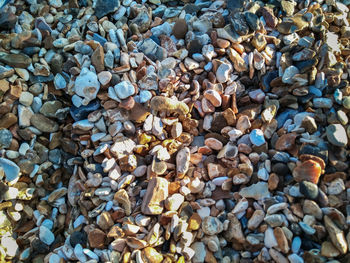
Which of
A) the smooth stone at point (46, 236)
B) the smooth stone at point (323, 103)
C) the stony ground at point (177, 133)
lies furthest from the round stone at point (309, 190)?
the smooth stone at point (46, 236)

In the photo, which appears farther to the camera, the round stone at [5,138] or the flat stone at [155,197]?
the round stone at [5,138]

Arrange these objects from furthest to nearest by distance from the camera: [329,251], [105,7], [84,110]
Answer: [105,7] → [84,110] → [329,251]

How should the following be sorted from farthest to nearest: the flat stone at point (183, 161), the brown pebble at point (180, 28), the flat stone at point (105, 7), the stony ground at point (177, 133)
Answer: the flat stone at point (105, 7), the brown pebble at point (180, 28), the flat stone at point (183, 161), the stony ground at point (177, 133)

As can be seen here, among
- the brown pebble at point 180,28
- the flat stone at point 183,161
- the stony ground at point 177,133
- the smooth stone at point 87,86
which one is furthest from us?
the brown pebble at point 180,28

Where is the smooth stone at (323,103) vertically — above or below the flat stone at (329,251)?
above

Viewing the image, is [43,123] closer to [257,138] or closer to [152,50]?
[152,50]

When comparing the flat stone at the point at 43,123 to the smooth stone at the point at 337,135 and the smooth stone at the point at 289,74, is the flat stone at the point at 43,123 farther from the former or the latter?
the smooth stone at the point at 337,135

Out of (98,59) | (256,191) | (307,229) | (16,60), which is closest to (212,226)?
(256,191)

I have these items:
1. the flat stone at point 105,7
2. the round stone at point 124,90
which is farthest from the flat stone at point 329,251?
the flat stone at point 105,7

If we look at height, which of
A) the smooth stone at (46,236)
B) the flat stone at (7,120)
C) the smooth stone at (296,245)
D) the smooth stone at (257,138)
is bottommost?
the smooth stone at (46,236)
